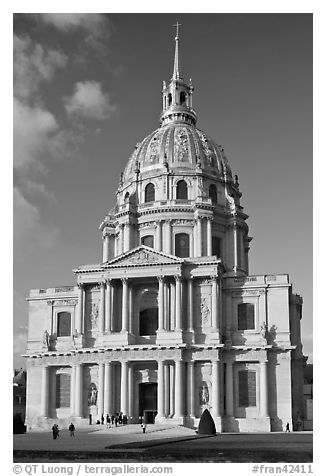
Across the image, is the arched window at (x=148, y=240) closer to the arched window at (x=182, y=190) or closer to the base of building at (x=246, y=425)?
the arched window at (x=182, y=190)

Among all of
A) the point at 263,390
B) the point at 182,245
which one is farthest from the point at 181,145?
the point at 263,390

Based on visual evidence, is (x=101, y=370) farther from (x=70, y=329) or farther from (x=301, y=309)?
(x=301, y=309)

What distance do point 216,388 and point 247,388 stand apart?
3330 mm

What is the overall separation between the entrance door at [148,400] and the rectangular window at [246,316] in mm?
9661

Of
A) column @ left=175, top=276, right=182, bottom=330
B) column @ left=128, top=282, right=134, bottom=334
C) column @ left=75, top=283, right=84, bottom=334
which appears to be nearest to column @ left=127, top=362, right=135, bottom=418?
column @ left=128, top=282, right=134, bottom=334

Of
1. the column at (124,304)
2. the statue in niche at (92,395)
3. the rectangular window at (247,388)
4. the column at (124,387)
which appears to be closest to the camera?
the column at (124,387)

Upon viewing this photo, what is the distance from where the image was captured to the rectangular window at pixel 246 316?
68.2m

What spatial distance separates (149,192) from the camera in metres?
82.4

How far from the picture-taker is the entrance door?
6725cm

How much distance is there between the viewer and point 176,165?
269ft

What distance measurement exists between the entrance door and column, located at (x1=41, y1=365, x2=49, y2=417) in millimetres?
9457

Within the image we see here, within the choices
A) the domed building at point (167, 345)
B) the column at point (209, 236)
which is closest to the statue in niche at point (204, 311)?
the domed building at point (167, 345)

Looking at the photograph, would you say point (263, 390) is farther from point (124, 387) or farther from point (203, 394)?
point (124, 387)
